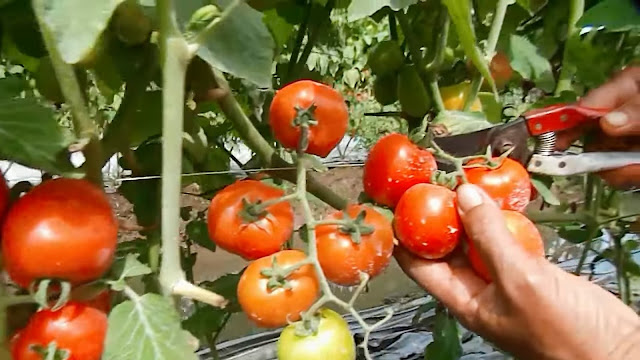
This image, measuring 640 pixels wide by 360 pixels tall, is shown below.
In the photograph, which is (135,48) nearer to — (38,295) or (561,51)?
(38,295)

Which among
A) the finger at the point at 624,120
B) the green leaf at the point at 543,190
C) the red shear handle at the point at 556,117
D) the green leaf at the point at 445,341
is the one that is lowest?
the green leaf at the point at 445,341

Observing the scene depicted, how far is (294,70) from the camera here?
860mm

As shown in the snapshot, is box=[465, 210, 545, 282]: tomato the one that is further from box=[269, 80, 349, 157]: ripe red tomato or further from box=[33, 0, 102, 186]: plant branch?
box=[33, 0, 102, 186]: plant branch

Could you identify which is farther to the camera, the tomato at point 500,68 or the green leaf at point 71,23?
the tomato at point 500,68

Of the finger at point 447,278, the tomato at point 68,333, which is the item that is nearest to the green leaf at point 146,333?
the tomato at point 68,333

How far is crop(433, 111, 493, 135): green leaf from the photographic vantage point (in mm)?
699

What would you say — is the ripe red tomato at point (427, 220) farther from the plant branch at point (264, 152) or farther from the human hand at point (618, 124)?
the human hand at point (618, 124)

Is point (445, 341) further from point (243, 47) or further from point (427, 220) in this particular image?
point (243, 47)

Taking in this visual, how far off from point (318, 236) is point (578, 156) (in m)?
0.31

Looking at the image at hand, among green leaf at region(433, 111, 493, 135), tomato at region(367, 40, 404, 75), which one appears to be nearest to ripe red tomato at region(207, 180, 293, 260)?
green leaf at region(433, 111, 493, 135)

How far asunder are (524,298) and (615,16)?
241 millimetres

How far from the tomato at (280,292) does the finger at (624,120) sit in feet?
1.24

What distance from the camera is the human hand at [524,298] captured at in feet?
1.94

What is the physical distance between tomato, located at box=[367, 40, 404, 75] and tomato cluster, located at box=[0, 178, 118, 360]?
17.2 inches
